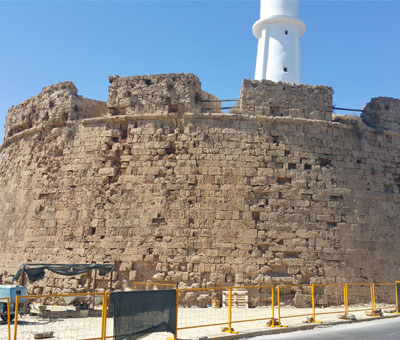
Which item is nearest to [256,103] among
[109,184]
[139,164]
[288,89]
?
[288,89]

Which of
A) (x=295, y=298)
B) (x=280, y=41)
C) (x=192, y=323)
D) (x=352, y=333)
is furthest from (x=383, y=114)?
(x=192, y=323)

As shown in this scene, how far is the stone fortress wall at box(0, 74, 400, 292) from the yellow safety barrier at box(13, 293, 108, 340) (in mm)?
792

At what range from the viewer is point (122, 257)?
12.0 m

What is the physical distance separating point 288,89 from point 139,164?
16.0 feet

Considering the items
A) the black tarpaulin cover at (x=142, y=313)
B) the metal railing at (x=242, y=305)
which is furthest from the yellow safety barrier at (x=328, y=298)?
the black tarpaulin cover at (x=142, y=313)

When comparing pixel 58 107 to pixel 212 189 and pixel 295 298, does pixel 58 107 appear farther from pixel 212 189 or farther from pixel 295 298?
pixel 295 298

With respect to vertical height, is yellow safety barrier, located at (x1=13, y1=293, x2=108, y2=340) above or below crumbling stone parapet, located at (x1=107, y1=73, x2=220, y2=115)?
below

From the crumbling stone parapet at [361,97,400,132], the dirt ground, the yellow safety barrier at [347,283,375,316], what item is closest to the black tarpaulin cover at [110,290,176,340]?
the dirt ground

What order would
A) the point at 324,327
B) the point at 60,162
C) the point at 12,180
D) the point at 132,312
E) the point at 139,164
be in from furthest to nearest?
the point at 12,180
the point at 60,162
the point at 139,164
the point at 324,327
the point at 132,312

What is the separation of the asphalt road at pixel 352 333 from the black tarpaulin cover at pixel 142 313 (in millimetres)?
1703

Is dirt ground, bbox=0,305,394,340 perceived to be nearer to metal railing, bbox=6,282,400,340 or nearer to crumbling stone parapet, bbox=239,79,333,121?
metal railing, bbox=6,282,400,340

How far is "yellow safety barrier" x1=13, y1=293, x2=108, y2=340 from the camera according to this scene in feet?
25.8

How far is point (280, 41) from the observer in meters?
20.8

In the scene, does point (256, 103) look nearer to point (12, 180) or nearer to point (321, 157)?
point (321, 157)
